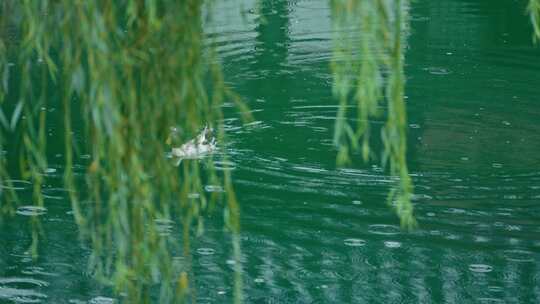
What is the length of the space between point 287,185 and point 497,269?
1.89 m

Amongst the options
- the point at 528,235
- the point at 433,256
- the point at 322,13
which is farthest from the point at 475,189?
the point at 322,13

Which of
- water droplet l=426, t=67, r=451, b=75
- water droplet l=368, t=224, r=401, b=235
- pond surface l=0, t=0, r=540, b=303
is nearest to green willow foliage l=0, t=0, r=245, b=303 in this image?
pond surface l=0, t=0, r=540, b=303

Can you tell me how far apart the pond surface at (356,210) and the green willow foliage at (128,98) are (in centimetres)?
160

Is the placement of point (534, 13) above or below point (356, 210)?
above

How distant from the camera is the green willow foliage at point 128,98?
2.15 metres

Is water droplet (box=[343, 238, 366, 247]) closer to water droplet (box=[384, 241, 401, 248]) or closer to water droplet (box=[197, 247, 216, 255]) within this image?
water droplet (box=[384, 241, 401, 248])

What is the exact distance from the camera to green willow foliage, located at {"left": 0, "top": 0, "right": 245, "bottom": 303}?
7.07 feet

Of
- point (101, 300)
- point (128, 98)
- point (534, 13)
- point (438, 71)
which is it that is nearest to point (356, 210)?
point (101, 300)

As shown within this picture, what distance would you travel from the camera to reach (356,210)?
7289 millimetres

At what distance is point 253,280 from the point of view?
616 centimetres

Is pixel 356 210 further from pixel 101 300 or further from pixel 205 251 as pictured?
pixel 101 300

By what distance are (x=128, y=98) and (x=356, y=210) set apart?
5.14m

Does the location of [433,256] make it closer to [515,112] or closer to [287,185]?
[287,185]

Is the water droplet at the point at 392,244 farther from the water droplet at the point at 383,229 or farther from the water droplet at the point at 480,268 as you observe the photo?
the water droplet at the point at 480,268
